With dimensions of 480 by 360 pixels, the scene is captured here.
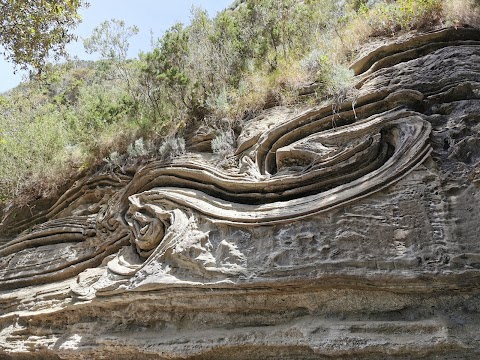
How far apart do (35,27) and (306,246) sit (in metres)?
5.23

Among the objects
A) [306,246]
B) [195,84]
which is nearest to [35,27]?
[195,84]

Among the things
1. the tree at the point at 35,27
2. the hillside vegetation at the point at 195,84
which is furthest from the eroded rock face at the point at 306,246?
the tree at the point at 35,27

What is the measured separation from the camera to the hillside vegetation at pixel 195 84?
598 centimetres

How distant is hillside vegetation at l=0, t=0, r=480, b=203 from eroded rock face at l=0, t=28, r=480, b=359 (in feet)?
2.00

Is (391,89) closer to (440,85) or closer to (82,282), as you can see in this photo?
(440,85)

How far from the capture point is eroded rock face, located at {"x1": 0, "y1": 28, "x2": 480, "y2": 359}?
338 cm

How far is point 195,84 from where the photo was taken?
275 inches

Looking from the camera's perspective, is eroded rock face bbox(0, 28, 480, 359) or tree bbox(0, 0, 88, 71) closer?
eroded rock face bbox(0, 28, 480, 359)

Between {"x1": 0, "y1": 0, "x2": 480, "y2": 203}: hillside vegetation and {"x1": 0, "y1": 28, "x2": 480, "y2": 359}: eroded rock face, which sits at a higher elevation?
{"x1": 0, "y1": 0, "x2": 480, "y2": 203}: hillside vegetation

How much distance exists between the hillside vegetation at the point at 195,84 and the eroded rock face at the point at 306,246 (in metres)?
0.61

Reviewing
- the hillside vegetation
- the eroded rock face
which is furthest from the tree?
the eroded rock face

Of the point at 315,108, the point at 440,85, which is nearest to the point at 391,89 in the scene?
the point at 440,85

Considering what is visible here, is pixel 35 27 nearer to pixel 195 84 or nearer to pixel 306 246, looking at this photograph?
pixel 195 84

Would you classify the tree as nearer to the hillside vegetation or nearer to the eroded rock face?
the hillside vegetation
